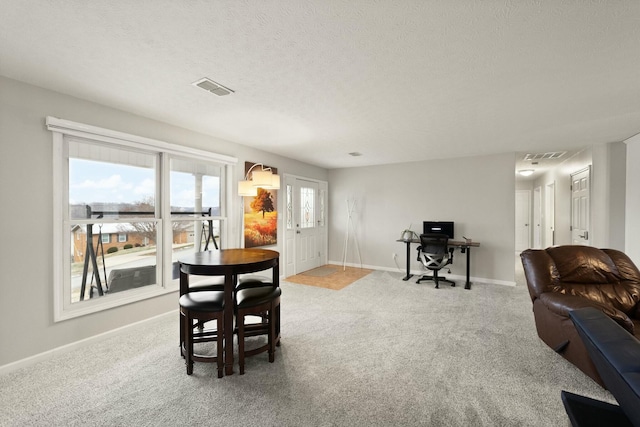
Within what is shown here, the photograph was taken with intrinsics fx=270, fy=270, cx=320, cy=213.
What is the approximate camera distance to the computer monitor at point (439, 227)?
5.36 metres

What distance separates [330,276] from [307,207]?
1.65 meters

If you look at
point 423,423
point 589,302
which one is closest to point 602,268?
point 589,302

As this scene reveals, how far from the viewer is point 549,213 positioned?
7004 millimetres

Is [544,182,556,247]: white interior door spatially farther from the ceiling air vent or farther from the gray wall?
the ceiling air vent

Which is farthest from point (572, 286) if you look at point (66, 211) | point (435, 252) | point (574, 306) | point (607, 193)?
point (66, 211)

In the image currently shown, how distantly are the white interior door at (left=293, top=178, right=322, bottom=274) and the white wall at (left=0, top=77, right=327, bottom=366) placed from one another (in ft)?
11.8

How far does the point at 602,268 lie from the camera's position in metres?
2.52

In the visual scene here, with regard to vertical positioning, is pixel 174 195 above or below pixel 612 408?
above

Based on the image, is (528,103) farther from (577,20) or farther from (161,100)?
(161,100)

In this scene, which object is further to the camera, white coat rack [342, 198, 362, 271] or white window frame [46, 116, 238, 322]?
white coat rack [342, 198, 362, 271]

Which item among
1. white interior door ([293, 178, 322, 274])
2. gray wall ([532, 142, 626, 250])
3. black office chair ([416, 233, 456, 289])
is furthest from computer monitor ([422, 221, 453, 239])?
white interior door ([293, 178, 322, 274])

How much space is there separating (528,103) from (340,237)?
4.65m

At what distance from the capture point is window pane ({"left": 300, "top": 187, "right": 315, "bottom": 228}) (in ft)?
19.8

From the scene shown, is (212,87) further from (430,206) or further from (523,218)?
(523,218)
